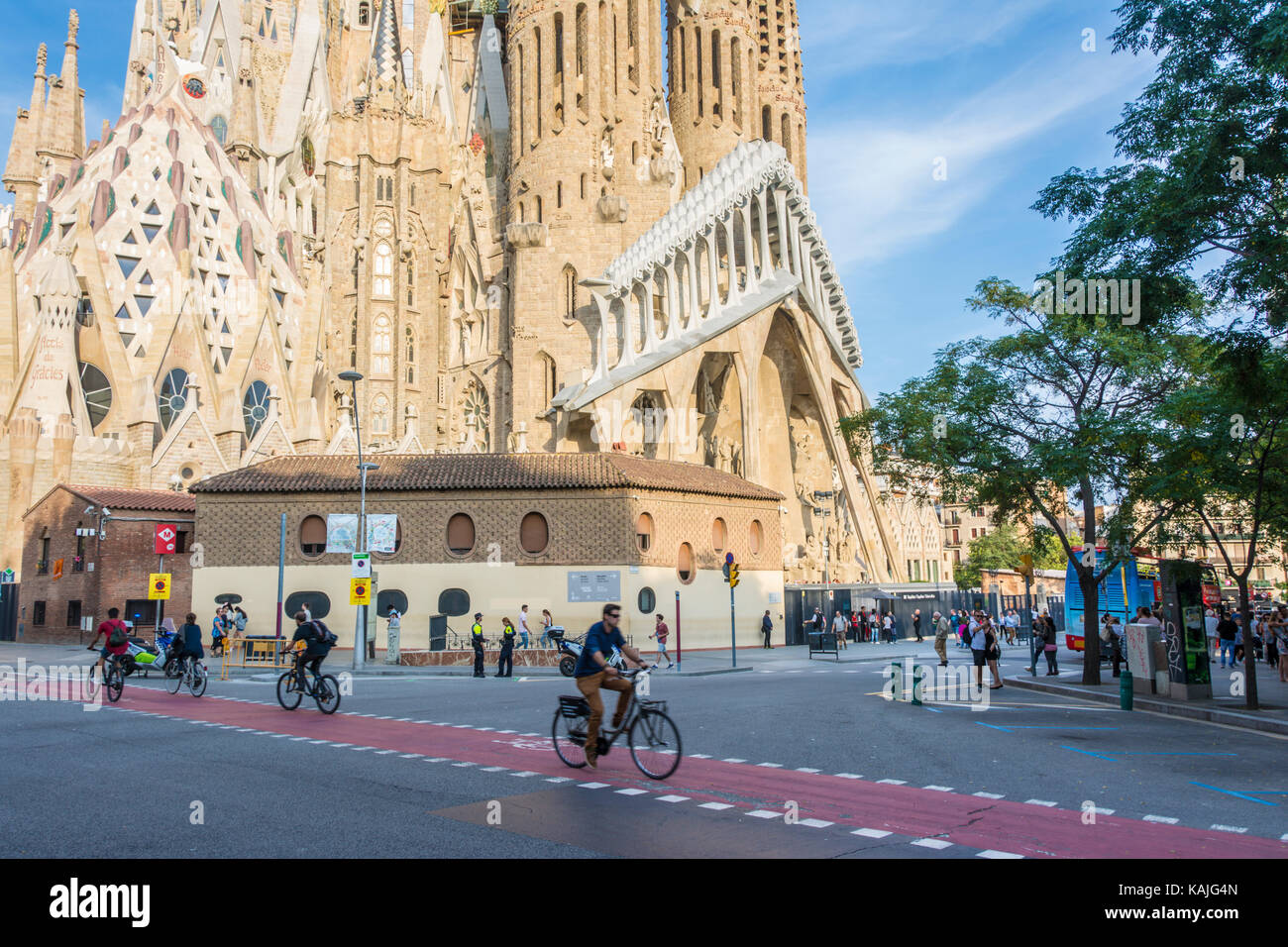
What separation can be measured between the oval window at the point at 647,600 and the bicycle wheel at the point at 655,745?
22.6 meters

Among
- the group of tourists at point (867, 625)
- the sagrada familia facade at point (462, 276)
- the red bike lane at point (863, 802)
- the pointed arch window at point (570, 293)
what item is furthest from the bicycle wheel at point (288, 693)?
the pointed arch window at point (570, 293)

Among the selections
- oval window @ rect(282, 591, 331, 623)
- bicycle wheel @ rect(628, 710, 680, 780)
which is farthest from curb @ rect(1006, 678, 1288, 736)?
oval window @ rect(282, 591, 331, 623)

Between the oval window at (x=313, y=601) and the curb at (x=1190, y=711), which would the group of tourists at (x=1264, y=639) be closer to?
the curb at (x=1190, y=711)

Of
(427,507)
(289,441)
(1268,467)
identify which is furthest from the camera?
(289,441)

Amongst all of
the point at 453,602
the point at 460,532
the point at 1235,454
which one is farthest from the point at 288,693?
the point at 460,532

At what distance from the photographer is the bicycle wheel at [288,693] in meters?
14.5

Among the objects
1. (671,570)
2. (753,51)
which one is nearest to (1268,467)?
(671,570)

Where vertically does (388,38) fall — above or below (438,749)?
above

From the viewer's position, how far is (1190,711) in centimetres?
1523

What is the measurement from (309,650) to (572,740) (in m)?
6.28

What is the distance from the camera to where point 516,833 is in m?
6.55

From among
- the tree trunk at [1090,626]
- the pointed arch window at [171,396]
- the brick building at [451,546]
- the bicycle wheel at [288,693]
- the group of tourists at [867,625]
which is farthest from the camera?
the pointed arch window at [171,396]
